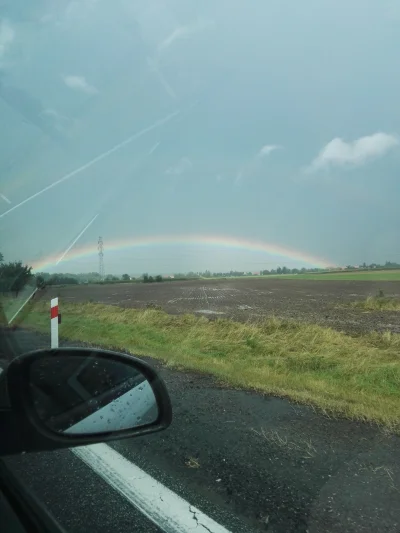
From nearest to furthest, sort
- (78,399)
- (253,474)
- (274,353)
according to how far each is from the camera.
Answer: (78,399)
(253,474)
(274,353)

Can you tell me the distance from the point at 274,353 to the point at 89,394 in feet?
25.0

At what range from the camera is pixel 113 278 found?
33.0ft

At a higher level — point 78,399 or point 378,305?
point 78,399

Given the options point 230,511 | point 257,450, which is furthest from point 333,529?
point 257,450

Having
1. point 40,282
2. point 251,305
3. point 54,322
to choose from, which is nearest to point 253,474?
point 40,282

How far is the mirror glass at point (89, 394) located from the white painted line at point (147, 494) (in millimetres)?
797

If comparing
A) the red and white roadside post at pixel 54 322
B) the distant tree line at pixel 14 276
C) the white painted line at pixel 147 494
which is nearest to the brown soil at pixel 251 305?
the red and white roadside post at pixel 54 322

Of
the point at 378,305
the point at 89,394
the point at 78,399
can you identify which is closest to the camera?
the point at 78,399

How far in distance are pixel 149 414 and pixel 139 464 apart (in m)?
1.44

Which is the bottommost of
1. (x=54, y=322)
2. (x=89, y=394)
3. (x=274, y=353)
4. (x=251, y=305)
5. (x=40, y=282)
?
(x=274, y=353)

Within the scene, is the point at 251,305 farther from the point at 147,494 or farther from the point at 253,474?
the point at 147,494

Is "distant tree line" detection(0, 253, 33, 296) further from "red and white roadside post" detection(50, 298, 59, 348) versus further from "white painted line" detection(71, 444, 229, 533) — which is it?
"red and white roadside post" detection(50, 298, 59, 348)

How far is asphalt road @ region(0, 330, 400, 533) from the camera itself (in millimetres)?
2756

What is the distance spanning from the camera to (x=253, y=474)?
3352 millimetres
